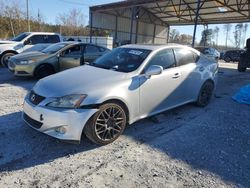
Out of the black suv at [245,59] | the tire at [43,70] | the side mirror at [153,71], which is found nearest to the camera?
the side mirror at [153,71]

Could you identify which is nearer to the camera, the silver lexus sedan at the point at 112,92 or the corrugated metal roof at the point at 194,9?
the silver lexus sedan at the point at 112,92

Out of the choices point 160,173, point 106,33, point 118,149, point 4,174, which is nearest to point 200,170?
point 160,173

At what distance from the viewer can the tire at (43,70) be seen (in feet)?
27.0

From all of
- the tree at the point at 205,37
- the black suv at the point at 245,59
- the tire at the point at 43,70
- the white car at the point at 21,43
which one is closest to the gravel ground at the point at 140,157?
the tire at the point at 43,70

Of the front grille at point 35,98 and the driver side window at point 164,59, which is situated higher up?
the driver side window at point 164,59

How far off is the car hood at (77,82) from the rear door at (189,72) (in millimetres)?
1615

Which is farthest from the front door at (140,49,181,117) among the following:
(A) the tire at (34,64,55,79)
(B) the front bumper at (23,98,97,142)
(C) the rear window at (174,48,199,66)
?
(A) the tire at (34,64,55,79)

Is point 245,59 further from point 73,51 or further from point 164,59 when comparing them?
point 164,59

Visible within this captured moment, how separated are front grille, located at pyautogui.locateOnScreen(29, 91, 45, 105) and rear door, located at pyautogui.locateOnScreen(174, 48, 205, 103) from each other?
2854 millimetres

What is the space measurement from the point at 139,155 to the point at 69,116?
1.17 metres

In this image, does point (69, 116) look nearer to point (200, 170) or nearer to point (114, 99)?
point (114, 99)

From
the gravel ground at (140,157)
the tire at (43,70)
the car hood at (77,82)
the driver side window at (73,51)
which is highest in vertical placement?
the driver side window at (73,51)

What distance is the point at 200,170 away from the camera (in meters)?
3.22

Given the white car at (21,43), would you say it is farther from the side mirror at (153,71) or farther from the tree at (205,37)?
the tree at (205,37)
